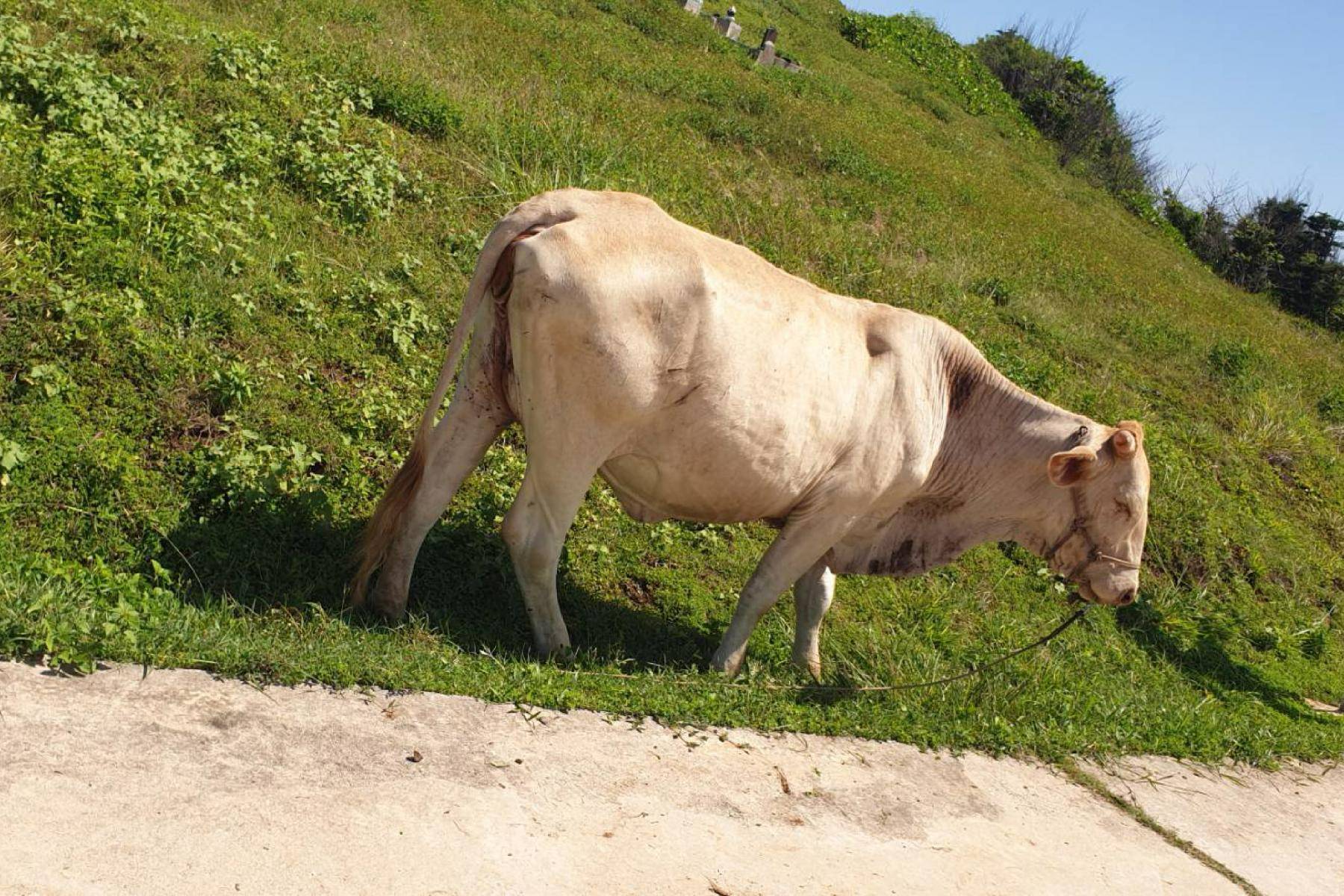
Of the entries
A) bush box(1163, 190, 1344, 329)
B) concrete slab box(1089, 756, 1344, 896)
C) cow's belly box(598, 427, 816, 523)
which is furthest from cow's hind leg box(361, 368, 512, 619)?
bush box(1163, 190, 1344, 329)

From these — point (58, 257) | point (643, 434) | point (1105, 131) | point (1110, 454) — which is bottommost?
point (58, 257)

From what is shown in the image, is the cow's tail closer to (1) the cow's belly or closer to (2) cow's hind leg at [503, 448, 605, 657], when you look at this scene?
(2) cow's hind leg at [503, 448, 605, 657]

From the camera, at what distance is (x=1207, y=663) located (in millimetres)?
9516

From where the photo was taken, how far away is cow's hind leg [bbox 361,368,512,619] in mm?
5930

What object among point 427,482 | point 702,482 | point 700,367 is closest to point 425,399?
point 427,482

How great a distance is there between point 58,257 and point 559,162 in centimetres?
507

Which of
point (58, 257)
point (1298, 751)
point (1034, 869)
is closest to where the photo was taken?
point (1034, 869)

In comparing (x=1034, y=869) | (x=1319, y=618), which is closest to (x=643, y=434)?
(x=1034, y=869)

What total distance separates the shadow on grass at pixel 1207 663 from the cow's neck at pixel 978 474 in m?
2.83

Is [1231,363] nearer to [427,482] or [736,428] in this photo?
[736,428]

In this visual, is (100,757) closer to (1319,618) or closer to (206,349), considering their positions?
(206,349)

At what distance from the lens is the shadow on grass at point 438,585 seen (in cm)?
591

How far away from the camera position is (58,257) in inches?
270

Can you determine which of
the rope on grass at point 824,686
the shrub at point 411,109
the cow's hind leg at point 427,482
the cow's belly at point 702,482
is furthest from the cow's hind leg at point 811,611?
the shrub at point 411,109
